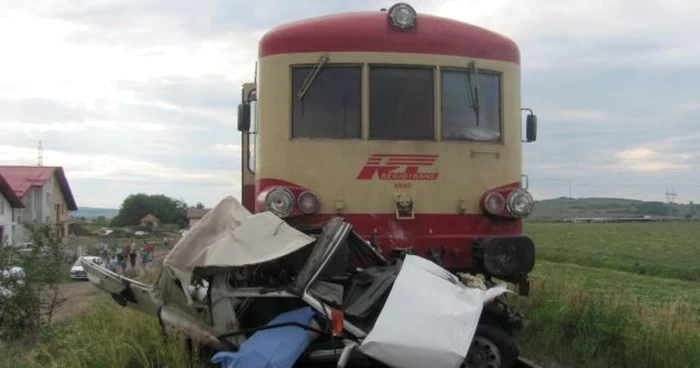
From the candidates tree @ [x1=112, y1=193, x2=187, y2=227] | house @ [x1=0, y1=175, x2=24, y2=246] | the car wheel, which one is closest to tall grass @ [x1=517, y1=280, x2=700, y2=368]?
the car wheel

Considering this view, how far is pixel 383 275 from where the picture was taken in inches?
217

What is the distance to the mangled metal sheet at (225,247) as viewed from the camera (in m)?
5.34

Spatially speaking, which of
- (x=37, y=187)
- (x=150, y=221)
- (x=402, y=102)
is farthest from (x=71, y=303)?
(x=150, y=221)

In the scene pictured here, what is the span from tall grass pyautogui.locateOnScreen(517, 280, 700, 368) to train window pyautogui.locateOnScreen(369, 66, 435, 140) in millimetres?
2521

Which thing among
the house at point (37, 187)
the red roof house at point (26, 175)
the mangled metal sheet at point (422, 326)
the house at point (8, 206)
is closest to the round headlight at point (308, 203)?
the mangled metal sheet at point (422, 326)

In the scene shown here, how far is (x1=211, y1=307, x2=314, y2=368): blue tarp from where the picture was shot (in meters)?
4.76

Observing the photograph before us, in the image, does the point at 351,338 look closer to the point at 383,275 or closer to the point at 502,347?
the point at 383,275

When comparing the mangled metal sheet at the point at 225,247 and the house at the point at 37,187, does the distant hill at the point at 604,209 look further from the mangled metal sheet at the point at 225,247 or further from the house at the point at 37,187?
the mangled metal sheet at the point at 225,247

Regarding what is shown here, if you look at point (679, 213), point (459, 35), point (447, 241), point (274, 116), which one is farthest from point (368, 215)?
point (679, 213)

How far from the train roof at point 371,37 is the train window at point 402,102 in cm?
22

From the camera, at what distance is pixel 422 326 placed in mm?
4781

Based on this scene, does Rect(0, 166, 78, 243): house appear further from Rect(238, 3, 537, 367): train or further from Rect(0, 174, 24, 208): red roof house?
Rect(238, 3, 537, 367): train

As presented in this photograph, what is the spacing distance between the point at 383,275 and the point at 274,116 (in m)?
2.32

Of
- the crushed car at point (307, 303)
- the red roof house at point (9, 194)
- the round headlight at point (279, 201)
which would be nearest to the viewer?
the crushed car at point (307, 303)
